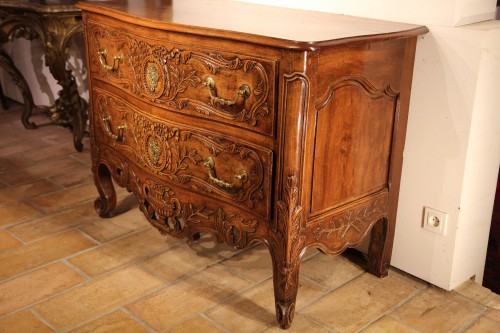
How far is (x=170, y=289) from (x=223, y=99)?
733mm

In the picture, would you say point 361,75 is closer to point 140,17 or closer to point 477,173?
point 477,173

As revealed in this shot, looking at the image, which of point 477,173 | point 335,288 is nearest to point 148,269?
point 335,288

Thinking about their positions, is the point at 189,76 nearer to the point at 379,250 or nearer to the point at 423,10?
the point at 423,10

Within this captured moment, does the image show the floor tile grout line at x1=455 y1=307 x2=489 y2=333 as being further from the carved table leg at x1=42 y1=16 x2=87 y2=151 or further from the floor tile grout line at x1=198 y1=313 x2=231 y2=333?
the carved table leg at x1=42 y1=16 x2=87 y2=151

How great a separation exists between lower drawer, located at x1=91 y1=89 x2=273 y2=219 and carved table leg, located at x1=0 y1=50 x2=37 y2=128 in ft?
4.79

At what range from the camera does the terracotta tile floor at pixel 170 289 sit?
1.94 m

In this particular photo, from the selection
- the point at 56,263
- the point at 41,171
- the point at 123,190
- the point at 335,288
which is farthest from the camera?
the point at 41,171

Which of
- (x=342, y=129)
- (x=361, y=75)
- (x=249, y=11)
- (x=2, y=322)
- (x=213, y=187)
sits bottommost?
(x=2, y=322)

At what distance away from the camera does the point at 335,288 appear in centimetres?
214

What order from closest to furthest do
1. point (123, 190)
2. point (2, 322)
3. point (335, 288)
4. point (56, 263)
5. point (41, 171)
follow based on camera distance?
point (2, 322), point (335, 288), point (56, 263), point (123, 190), point (41, 171)

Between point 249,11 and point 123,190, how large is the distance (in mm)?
1173

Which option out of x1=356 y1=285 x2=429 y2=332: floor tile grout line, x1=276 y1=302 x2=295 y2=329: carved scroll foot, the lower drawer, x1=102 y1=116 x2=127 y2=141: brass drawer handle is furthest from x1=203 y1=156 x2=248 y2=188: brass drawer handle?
x1=356 y1=285 x2=429 y2=332: floor tile grout line

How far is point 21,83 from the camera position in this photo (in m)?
3.66

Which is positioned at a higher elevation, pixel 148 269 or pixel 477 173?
pixel 477 173
